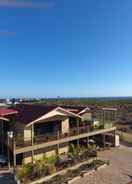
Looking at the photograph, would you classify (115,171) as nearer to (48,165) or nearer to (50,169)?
(50,169)

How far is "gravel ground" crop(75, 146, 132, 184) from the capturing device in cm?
1506

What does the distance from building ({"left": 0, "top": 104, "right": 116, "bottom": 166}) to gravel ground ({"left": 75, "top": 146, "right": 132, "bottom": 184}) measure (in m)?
2.88

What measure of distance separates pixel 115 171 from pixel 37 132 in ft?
24.6

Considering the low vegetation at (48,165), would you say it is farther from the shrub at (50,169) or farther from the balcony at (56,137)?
the balcony at (56,137)

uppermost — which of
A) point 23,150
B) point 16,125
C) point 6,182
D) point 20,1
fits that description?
point 20,1

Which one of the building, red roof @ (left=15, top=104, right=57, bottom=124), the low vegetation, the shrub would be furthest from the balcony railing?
the shrub

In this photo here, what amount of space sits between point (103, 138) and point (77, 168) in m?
8.15

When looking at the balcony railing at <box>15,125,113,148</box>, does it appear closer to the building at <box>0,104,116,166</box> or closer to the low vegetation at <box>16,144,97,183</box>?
Answer: the building at <box>0,104,116,166</box>

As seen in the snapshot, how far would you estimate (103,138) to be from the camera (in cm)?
2439

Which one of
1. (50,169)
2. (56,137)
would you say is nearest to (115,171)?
(50,169)

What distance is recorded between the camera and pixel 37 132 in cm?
1981

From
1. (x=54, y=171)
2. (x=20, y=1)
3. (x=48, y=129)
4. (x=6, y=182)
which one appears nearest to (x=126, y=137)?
(x=48, y=129)

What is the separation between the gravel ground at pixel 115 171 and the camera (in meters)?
15.1

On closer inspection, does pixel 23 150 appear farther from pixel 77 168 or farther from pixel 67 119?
pixel 67 119
